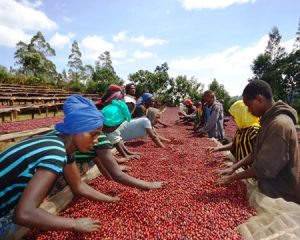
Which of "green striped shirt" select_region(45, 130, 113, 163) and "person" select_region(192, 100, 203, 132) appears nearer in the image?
"green striped shirt" select_region(45, 130, 113, 163)

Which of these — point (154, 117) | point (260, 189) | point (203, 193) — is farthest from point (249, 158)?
point (154, 117)

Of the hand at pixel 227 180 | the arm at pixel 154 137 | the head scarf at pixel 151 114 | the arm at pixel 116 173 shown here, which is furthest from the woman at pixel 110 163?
the head scarf at pixel 151 114

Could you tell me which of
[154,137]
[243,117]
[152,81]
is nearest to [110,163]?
[243,117]

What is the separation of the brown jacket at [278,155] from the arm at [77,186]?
1.36 metres

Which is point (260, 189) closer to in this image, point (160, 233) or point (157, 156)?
point (160, 233)

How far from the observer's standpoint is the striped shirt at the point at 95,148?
2689 mm

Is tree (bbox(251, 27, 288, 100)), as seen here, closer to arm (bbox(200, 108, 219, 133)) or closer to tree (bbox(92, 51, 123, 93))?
tree (bbox(92, 51, 123, 93))

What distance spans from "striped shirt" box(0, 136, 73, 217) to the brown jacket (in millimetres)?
1719

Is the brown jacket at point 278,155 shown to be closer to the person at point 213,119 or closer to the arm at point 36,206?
the arm at point 36,206

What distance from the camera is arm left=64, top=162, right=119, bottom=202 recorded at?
7.56ft

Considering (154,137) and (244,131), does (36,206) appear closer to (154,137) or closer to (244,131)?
(244,131)

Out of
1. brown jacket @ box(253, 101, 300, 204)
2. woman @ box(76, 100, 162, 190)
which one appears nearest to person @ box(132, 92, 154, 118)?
woman @ box(76, 100, 162, 190)

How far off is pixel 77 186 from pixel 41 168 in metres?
0.81

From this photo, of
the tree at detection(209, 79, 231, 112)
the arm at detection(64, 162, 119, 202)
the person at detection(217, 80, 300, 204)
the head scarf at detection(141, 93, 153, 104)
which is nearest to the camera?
the arm at detection(64, 162, 119, 202)
